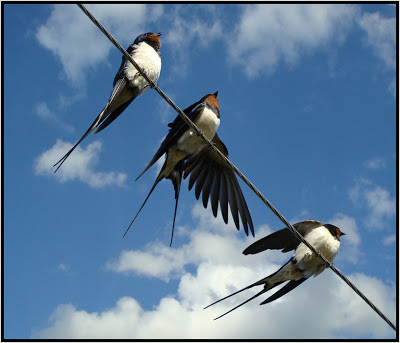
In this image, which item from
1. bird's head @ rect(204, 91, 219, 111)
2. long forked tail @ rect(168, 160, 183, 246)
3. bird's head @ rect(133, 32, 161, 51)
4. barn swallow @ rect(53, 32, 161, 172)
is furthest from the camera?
long forked tail @ rect(168, 160, 183, 246)

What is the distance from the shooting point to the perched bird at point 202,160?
15.7 feet

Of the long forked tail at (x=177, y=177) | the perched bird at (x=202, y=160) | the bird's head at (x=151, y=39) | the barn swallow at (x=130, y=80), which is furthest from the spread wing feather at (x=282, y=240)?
the bird's head at (x=151, y=39)

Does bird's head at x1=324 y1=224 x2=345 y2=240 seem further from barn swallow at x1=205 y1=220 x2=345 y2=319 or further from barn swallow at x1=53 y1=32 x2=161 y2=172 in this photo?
barn swallow at x1=53 y1=32 x2=161 y2=172

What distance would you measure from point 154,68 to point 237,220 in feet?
5.71

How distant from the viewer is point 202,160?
5.80 metres

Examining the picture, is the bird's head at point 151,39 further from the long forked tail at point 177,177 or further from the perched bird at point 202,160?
the long forked tail at point 177,177

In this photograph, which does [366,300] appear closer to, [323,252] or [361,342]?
[361,342]

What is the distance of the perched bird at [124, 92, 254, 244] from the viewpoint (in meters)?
4.77

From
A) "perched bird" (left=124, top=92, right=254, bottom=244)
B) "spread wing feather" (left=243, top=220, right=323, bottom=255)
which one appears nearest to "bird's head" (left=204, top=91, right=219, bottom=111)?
"perched bird" (left=124, top=92, right=254, bottom=244)

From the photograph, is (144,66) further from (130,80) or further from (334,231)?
(334,231)

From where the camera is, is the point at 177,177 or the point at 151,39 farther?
the point at 177,177

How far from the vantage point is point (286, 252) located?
5.09 metres

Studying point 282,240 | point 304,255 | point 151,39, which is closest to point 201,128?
point 151,39

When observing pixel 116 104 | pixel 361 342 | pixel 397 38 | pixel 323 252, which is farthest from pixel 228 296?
pixel 397 38
